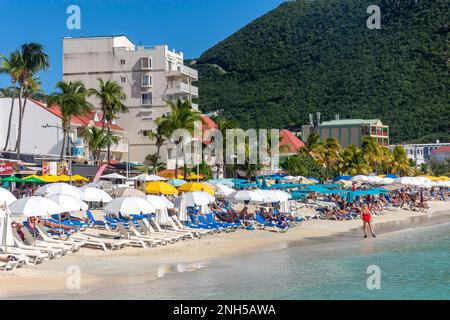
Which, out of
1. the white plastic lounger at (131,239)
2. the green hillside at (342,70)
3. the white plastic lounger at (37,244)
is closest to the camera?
the white plastic lounger at (37,244)

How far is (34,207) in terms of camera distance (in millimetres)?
20125

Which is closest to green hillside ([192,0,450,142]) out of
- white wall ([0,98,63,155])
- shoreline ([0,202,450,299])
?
white wall ([0,98,63,155])

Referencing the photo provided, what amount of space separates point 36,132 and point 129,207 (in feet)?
131

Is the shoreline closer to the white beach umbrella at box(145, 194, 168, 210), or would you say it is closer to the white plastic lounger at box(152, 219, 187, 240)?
the white plastic lounger at box(152, 219, 187, 240)

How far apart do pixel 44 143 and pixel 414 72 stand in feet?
294

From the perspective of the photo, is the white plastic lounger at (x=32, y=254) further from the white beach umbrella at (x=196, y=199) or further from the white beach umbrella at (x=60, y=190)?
the white beach umbrella at (x=196, y=199)

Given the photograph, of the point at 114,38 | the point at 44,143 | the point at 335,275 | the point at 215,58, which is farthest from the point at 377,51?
the point at 335,275

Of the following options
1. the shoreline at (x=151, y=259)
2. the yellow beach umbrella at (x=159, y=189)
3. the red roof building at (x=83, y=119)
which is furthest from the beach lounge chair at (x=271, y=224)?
the red roof building at (x=83, y=119)

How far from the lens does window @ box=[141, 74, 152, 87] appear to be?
70.6 metres

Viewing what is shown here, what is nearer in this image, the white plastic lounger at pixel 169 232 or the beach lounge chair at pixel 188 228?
the white plastic lounger at pixel 169 232

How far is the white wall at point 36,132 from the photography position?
59031mm

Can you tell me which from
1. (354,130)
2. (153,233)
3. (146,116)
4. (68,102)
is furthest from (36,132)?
(354,130)

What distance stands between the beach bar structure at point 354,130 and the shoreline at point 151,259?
2608 inches

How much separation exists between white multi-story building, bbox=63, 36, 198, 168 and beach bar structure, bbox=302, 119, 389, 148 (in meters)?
34.7
